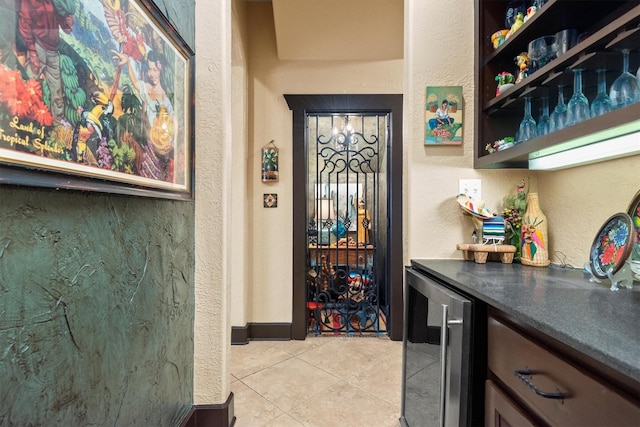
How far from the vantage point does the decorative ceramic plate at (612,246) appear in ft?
2.92

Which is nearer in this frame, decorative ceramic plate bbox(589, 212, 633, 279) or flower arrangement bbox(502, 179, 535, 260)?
decorative ceramic plate bbox(589, 212, 633, 279)

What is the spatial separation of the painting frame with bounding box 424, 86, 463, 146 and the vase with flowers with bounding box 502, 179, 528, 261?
39 centimetres

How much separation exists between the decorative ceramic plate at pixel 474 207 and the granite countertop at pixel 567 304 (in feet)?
0.85

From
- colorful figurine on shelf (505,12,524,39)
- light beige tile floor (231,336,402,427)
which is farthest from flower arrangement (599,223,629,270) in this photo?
light beige tile floor (231,336,402,427)

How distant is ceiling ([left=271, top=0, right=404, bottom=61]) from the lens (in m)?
2.34

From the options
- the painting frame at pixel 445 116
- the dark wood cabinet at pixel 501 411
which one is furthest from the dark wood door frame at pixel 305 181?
the dark wood cabinet at pixel 501 411

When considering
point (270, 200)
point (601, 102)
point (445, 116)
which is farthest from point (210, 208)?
point (601, 102)

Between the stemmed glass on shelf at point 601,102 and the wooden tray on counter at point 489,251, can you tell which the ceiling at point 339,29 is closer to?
the stemmed glass on shelf at point 601,102

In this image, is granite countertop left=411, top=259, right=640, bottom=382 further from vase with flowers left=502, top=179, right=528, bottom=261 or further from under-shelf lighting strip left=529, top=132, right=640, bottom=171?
under-shelf lighting strip left=529, top=132, right=640, bottom=171

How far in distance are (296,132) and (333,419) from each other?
2199 millimetres

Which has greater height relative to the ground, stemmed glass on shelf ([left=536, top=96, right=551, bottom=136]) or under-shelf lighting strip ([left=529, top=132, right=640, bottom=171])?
stemmed glass on shelf ([left=536, top=96, right=551, bottom=136])

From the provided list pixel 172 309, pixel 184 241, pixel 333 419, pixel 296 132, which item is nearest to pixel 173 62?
pixel 184 241

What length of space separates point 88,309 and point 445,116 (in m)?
1.68

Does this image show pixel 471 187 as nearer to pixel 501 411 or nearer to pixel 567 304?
pixel 567 304
